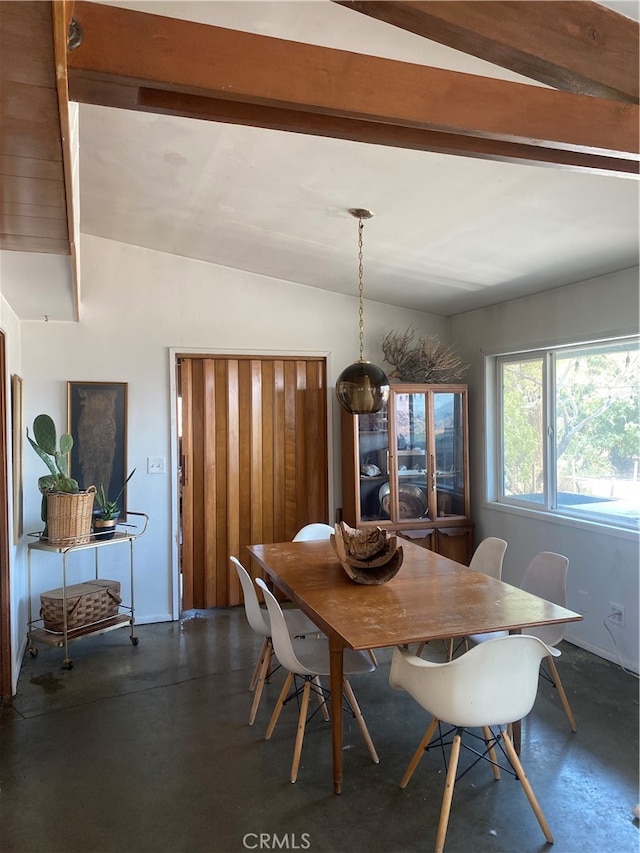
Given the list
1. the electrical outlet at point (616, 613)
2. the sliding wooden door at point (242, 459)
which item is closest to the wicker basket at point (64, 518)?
the sliding wooden door at point (242, 459)

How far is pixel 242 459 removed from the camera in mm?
4430

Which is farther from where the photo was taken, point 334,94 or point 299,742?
point 299,742

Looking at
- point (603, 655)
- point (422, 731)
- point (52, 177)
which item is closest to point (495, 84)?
point (52, 177)

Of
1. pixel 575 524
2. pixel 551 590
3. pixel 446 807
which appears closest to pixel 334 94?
pixel 446 807

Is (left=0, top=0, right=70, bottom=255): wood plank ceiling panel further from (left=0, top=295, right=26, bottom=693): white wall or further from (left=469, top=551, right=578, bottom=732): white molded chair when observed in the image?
(left=469, top=551, right=578, bottom=732): white molded chair

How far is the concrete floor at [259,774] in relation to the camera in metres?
2.00

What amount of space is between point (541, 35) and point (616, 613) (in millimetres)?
2995

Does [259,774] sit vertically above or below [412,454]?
below

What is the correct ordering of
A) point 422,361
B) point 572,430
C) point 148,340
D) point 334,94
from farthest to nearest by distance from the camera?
point 422,361 < point 148,340 < point 572,430 < point 334,94

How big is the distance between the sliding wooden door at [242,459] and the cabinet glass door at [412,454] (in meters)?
0.62

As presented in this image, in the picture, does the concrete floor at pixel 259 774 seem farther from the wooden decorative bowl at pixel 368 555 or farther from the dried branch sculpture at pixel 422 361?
the dried branch sculpture at pixel 422 361

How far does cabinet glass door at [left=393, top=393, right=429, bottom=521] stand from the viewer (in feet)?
14.4

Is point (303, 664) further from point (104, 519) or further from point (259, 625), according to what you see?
point (104, 519)

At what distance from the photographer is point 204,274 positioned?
4.25m
